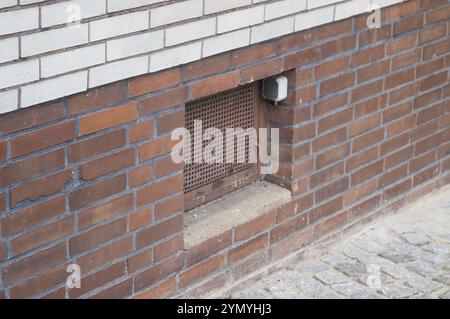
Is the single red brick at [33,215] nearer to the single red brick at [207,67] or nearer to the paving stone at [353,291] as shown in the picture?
the single red brick at [207,67]

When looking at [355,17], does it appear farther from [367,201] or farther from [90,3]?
[90,3]

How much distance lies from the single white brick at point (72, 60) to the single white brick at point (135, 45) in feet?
0.18

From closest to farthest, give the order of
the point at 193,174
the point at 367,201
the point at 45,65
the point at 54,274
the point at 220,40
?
the point at 45,65 < the point at 54,274 < the point at 220,40 < the point at 193,174 < the point at 367,201

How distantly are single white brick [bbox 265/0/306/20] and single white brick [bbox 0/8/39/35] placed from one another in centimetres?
132

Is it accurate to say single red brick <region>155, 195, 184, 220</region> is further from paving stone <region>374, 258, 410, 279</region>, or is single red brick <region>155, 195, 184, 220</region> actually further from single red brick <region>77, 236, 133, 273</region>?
paving stone <region>374, 258, 410, 279</region>

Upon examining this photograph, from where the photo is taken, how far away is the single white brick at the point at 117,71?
3.81 meters

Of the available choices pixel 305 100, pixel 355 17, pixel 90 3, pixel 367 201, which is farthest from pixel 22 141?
pixel 367 201

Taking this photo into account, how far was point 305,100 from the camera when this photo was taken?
4902mm

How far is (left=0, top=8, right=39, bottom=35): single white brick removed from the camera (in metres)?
3.44

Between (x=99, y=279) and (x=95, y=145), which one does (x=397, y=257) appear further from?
(x=95, y=145)

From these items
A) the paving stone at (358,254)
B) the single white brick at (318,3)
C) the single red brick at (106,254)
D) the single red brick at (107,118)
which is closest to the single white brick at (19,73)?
the single red brick at (107,118)

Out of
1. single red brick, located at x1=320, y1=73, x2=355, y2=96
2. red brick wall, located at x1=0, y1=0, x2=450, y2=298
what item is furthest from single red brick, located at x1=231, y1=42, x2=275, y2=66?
single red brick, located at x1=320, y1=73, x2=355, y2=96

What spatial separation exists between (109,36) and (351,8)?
1.61 meters

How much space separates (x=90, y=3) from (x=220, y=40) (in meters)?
0.77
